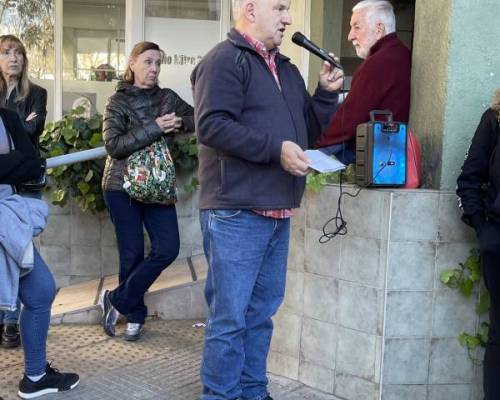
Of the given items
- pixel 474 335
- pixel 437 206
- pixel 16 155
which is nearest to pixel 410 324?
pixel 474 335

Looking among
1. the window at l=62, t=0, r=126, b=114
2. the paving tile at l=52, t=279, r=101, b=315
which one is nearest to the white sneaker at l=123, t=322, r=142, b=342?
the paving tile at l=52, t=279, r=101, b=315

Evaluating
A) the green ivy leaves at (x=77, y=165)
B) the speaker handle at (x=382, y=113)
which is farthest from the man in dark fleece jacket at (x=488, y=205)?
the green ivy leaves at (x=77, y=165)

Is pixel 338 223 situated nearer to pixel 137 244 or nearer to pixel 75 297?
pixel 137 244

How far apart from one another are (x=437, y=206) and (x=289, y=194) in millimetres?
762

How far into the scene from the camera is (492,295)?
3213 millimetres

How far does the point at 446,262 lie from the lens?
11.4 feet

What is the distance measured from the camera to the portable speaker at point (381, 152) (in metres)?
3.33

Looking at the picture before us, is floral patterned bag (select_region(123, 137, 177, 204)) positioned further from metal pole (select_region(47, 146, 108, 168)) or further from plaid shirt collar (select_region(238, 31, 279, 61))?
plaid shirt collar (select_region(238, 31, 279, 61))

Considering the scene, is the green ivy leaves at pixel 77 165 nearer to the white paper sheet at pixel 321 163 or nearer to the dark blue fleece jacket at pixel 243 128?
the dark blue fleece jacket at pixel 243 128

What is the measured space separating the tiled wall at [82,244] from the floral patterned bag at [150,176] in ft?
3.91

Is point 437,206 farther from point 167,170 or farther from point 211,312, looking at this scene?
point 167,170

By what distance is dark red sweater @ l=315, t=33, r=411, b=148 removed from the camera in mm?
3613

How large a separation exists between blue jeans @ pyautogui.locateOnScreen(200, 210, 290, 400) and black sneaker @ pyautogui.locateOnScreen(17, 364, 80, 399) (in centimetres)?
93

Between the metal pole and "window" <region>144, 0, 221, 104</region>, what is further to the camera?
"window" <region>144, 0, 221, 104</region>
